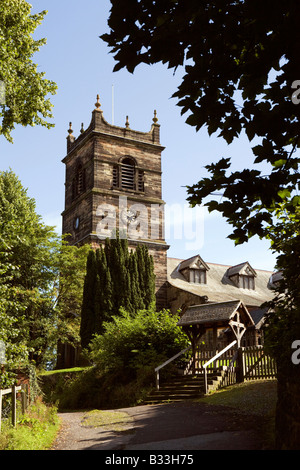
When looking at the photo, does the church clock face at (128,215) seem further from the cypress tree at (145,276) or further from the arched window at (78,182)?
the arched window at (78,182)

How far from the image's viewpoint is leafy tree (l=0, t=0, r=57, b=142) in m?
12.3

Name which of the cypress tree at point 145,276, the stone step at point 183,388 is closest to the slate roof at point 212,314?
the stone step at point 183,388

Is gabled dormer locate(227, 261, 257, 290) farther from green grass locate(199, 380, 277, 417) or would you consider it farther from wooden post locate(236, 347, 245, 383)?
green grass locate(199, 380, 277, 417)

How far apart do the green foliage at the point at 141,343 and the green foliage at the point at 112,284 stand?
7599mm

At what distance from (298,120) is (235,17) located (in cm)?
123

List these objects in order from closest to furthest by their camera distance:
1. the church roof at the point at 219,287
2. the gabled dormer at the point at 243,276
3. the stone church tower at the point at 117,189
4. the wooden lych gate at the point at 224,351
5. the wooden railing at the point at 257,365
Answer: the wooden railing at the point at 257,365 → the wooden lych gate at the point at 224,351 → the church roof at the point at 219,287 → the stone church tower at the point at 117,189 → the gabled dormer at the point at 243,276

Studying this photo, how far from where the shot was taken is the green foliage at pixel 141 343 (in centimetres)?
A: 1950

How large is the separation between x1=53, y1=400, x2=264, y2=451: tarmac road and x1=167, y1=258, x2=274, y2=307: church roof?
22296mm

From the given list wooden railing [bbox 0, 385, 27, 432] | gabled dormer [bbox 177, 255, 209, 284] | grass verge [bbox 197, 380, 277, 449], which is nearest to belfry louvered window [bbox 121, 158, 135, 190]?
gabled dormer [bbox 177, 255, 209, 284]

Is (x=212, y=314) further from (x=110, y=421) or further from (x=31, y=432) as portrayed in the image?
(x=31, y=432)

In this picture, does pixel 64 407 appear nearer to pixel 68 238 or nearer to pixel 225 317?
pixel 225 317

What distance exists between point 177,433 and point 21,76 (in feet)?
35.0

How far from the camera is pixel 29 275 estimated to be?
28.8 m
